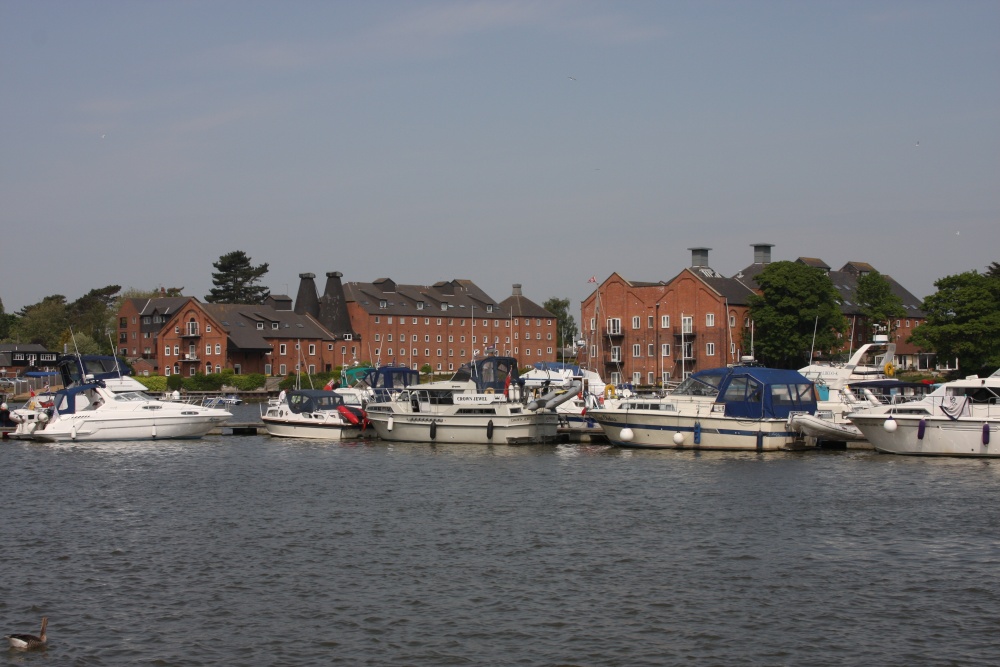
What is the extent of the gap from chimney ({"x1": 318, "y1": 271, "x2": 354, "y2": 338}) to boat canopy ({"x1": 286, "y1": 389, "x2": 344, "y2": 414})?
89159 mm

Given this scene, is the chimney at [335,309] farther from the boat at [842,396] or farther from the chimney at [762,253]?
the boat at [842,396]

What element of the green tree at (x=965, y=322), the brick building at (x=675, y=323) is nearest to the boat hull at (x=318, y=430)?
the green tree at (x=965, y=322)

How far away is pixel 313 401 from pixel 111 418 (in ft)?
34.7

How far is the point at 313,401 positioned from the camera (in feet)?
204

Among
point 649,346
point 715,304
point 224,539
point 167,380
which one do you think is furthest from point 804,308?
point 224,539

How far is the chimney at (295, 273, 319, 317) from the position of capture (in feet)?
513

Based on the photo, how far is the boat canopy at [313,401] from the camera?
6209 centimetres

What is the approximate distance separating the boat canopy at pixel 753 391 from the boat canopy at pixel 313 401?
67.7ft

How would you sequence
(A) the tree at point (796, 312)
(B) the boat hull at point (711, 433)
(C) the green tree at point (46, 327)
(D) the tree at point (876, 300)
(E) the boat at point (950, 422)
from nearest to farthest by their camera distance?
(E) the boat at point (950, 422), (B) the boat hull at point (711, 433), (A) the tree at point (796, 312), (D) the tree at point (876, 300), (C) the green tree at point (46, 327)

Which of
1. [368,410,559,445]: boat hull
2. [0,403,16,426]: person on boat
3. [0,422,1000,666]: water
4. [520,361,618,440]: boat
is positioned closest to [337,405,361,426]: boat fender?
[368,410,559,445]: boat hull

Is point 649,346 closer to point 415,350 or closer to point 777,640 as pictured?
point 415,350

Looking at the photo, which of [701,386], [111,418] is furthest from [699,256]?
[111,418]

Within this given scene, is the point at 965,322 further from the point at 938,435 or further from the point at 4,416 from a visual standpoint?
the point at 4,416

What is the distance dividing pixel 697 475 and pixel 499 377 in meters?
17.9
